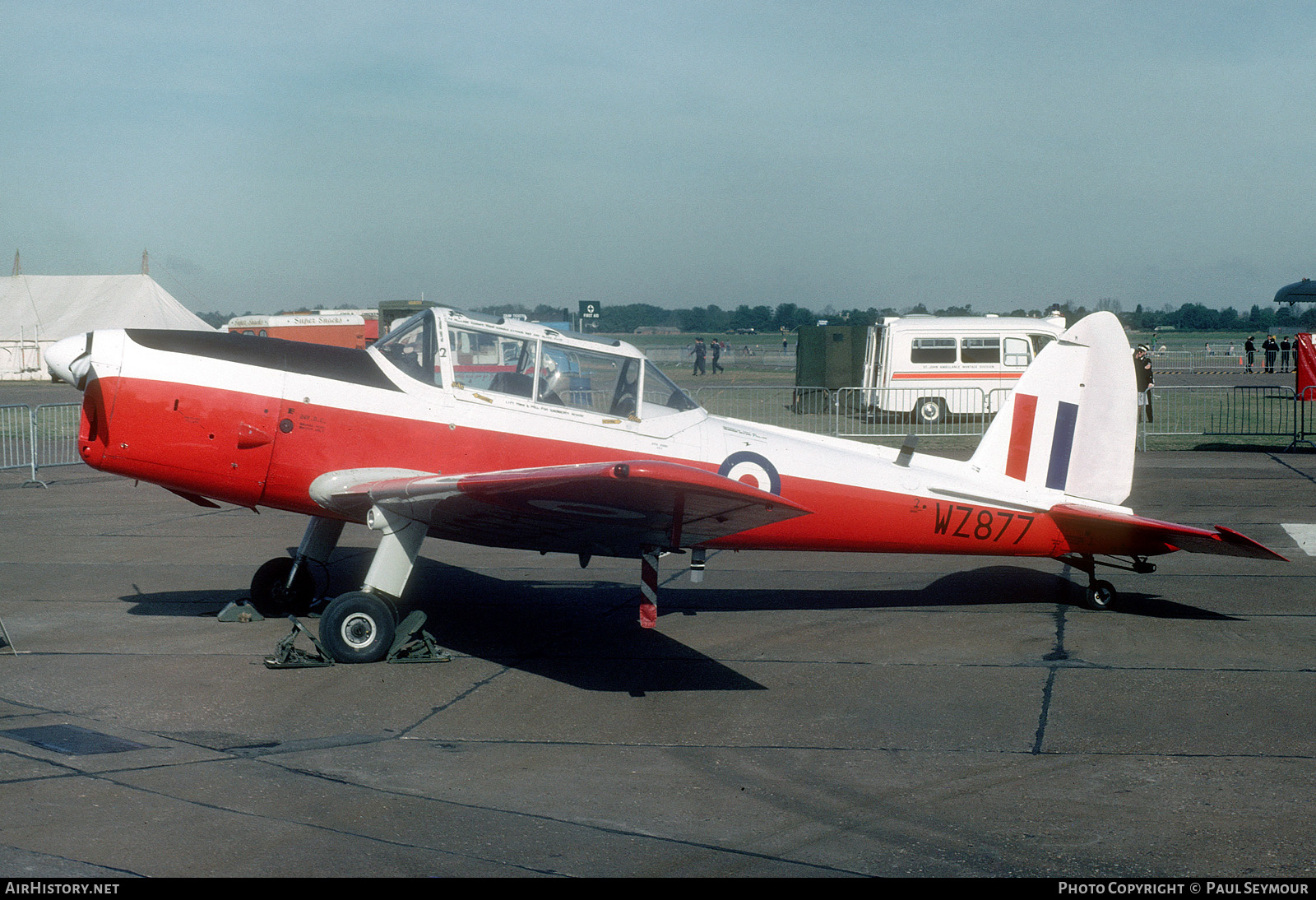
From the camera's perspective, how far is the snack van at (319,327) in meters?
38.0

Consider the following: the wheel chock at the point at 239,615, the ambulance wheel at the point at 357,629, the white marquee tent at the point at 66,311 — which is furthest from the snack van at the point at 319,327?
the ambulance wheel at the point at 357,629

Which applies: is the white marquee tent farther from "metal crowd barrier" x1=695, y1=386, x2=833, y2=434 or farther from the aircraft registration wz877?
the aircraft registration wz877

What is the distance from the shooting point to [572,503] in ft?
20.6

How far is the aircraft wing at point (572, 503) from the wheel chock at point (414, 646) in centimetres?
68

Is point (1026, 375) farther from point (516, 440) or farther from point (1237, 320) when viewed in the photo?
point (1237, 320)

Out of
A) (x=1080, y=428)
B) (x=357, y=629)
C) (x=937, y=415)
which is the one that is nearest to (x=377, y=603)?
(x=357, y=629)

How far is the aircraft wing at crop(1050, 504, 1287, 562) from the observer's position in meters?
8.17

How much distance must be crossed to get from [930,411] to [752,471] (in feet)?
Answer: 59.3

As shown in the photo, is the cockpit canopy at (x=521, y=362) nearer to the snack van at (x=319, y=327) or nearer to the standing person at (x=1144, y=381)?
the standing person at (x=1144, y=381)

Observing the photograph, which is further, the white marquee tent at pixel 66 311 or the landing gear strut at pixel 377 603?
the white marquee tent at pixel 66 311

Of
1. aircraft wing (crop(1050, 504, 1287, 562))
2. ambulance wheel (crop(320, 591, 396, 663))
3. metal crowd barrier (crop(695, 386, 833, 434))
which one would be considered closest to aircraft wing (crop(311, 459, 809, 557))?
ambulance wheel (crop(320, 591, 396, 663))

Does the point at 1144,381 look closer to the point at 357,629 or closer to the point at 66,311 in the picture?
the point at 357,629

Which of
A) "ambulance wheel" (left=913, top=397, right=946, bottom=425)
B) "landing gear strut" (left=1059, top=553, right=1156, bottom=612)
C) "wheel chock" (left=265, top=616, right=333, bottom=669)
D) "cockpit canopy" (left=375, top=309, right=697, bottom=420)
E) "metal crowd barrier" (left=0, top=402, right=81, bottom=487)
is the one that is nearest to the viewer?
"wheel chock" (left=265, top=616, right=333, bottom=669)

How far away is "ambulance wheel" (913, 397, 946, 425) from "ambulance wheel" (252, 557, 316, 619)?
18.5 m
